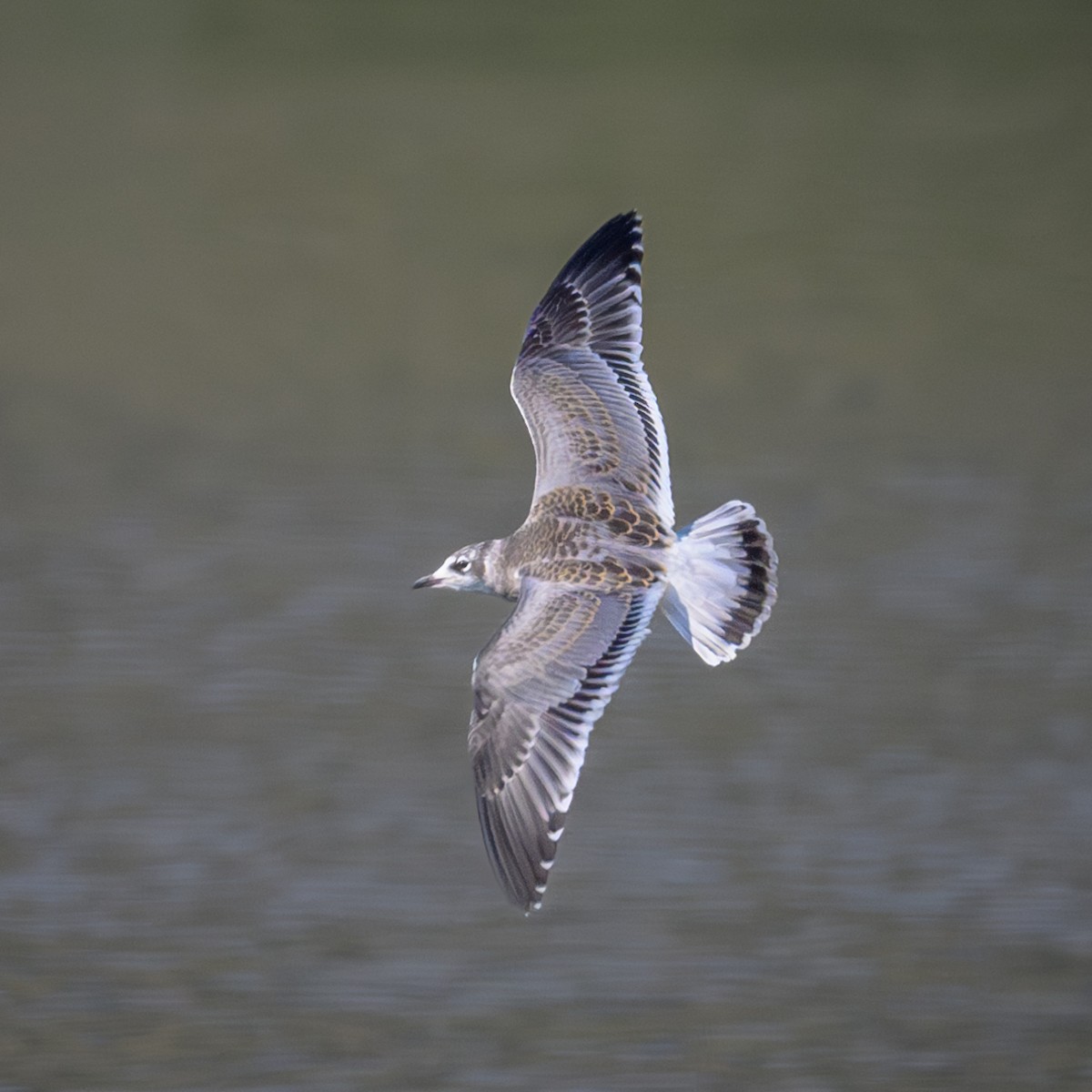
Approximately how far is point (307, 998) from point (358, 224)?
29.7 ft

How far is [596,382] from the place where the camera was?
6957 millimetres

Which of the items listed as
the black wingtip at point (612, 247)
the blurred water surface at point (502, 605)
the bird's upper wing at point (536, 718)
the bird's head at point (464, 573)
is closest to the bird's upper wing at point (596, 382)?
the black wingtip at point (612, 247)

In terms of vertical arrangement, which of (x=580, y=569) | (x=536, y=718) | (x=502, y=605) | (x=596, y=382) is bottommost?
(x=536, y=718)

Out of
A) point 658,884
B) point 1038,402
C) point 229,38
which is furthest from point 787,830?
point 229,38

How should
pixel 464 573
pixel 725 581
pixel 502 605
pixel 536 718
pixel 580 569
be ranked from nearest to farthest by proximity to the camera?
1. pixel 536 718
2. pixel 580 569
3. pixel 725 581
4. pixel 464 573
5. pixel 502 605

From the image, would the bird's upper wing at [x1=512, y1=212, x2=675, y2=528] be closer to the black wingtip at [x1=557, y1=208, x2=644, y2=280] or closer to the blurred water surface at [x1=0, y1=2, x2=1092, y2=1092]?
the black wingtip at [x1=557, y1=208, x2=644, y2=280]

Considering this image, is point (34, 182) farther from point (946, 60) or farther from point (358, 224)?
point (946, 60)

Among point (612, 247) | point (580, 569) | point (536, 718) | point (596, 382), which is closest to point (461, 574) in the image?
point (580, 569)

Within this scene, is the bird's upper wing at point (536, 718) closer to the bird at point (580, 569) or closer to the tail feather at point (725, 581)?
the bird at point (580, 569)

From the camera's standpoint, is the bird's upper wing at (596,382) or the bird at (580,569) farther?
the bird's upper wing at (596,382)

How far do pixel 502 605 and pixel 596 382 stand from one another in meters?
3.37

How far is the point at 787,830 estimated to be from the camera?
7.57m

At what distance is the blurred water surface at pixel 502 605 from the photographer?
6.80 m

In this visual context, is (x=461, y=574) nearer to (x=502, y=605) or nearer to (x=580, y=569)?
(x=580, y=569)
